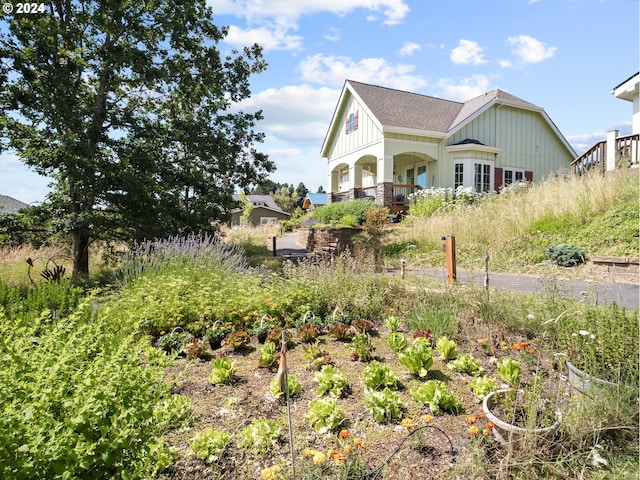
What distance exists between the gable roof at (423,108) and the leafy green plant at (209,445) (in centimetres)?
1653

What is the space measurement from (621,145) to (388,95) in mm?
11703

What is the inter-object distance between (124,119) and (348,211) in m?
9.37

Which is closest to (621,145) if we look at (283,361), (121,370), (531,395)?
(531,395)

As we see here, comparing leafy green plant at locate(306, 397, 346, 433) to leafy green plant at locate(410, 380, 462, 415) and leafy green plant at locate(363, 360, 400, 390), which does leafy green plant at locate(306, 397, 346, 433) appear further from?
leafy green plant at locate(410, 380, 462, 415)

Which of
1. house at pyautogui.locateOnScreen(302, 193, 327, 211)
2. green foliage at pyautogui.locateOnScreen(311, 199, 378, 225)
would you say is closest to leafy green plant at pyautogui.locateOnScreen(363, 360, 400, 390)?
green foliage at pyautogui.locateOnScreen(311, 199, 378, 225)

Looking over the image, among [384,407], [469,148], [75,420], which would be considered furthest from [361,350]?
[469,148]

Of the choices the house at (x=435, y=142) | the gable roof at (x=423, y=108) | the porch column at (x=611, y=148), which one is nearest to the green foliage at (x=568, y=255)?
the porch column at (x=611, y=148)

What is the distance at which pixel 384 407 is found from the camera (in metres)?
2.40

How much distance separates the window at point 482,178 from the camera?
60.9 ft

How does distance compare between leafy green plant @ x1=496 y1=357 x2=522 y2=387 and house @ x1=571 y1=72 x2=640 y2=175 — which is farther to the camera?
house @ x1=571 y1=72 x2=640 y2=175

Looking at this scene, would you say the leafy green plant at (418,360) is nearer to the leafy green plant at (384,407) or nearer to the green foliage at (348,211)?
the leafy green plant at (384,407)

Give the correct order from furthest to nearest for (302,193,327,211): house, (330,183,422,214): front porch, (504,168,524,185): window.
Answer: (302,193,327,211): house, (504,168,524,185): window, (330,183,422,214): front porch

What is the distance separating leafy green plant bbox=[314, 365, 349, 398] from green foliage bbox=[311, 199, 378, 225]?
12.4m

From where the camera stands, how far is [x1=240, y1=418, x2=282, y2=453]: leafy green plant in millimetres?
2102
